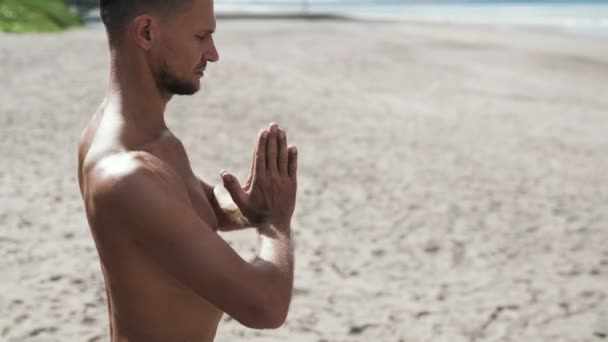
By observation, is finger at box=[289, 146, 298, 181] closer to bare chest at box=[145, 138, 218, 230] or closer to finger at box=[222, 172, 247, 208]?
finger at box=[222, 172, 247, 208]

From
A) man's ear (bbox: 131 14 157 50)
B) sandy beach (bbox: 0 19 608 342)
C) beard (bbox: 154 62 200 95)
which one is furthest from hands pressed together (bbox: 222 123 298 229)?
sandy beach (bbox: 0 19 608 342)

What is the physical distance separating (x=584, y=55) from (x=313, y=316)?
20.2 m

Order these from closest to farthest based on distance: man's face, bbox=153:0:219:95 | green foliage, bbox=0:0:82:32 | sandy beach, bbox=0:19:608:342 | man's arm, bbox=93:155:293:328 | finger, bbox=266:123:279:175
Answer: man's arm, bbox=93:155:293:328 → man's face, bbox=153:0:219:95 → finger, bbox=266:123:279:175 → sandy beach, bbox=0:19:608:342 → green foliage, bbox=0:0:82:32

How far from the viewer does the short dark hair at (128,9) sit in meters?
1.61

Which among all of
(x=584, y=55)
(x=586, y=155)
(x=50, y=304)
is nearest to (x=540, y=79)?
(x=584, y=55)

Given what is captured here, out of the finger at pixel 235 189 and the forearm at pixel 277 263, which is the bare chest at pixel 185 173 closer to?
the finger at pixel 235 189

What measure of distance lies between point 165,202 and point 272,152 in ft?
1.15

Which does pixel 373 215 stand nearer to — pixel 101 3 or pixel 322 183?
pixel 322 183

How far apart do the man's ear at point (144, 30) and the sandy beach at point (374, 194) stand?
289 cm

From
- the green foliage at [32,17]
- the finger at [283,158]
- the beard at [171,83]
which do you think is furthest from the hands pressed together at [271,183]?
the green foliage at [32,17]

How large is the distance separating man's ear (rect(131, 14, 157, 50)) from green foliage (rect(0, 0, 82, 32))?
1697 centimetres

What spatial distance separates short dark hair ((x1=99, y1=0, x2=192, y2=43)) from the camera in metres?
1.61

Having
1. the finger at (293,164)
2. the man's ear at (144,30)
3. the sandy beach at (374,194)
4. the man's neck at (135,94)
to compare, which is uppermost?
the man's ear at (144,30)

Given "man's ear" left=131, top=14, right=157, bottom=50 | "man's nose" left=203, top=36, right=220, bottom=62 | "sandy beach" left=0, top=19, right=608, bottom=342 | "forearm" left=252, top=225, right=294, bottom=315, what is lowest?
"sandy beach" left=0, top=19, right=608, bottom=342
